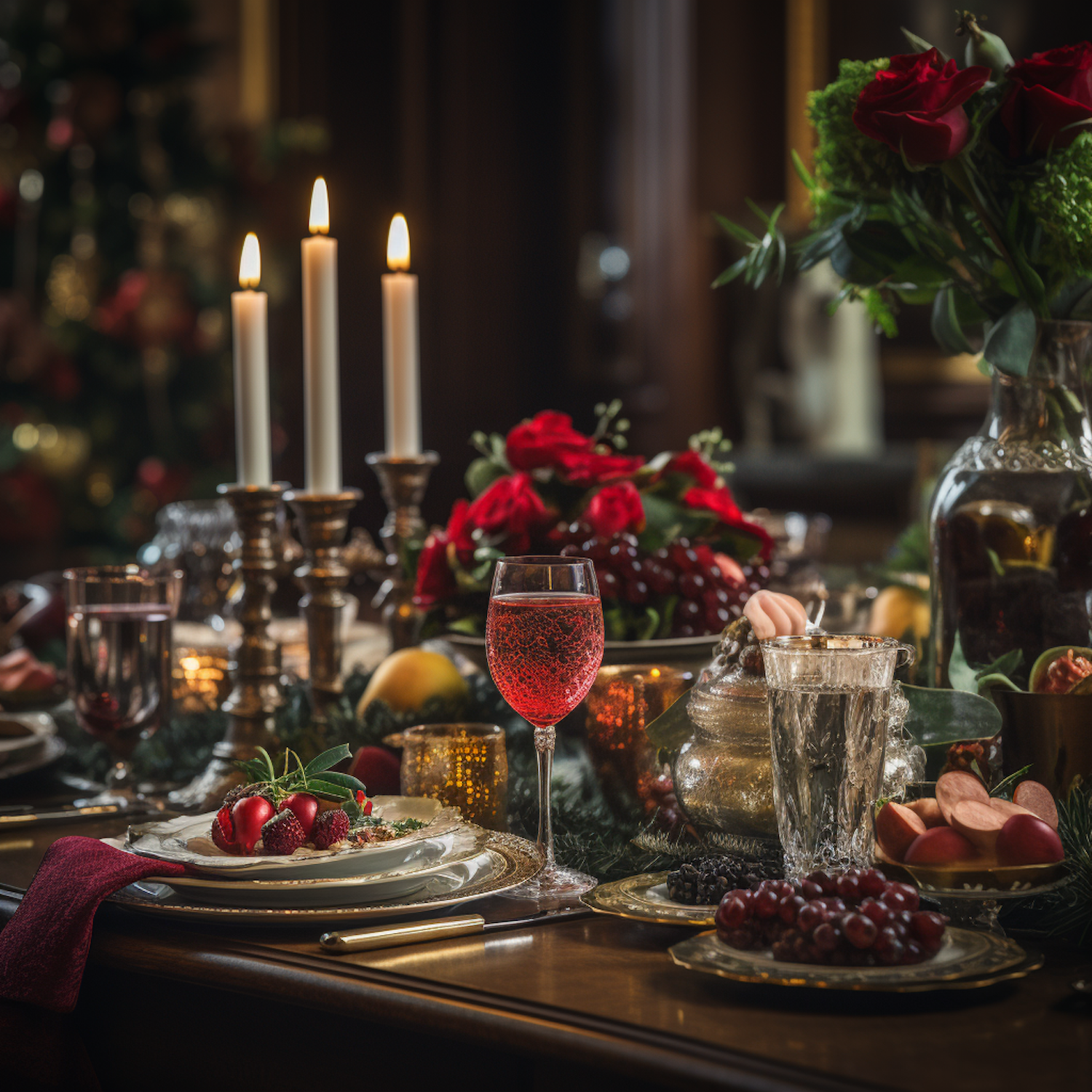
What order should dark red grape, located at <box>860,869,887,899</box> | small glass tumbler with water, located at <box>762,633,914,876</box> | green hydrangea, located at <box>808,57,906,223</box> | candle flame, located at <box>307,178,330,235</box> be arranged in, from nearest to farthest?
dark red grape, located at <box>860,869,887,899</box>
small glass tumbler with water, located at <box>762,633,914,876</box>
green hydrangea, located at <box>808,57,906,223</box>
candle flame, located at <box>307,178,330,235</box>

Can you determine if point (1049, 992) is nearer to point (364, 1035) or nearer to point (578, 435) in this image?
point (364, 1035)

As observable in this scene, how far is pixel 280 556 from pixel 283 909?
28.0 inches

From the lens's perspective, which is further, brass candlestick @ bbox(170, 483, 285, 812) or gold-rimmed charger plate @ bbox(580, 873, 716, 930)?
brass candlestick @ bbox(170, 483, 285, 812)

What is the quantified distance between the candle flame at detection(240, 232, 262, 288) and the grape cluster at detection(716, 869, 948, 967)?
721mm

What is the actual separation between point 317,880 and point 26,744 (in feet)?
1.83

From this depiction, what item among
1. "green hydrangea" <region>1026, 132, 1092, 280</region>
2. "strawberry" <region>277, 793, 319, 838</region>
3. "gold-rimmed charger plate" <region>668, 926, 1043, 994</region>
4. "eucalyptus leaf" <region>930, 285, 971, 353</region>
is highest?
"green hydrangea" <region>1026, 132, 1092, 280</region>

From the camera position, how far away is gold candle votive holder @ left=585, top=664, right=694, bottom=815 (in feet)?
3.45

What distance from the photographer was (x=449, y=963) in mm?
742

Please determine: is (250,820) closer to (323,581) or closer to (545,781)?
(545,781)

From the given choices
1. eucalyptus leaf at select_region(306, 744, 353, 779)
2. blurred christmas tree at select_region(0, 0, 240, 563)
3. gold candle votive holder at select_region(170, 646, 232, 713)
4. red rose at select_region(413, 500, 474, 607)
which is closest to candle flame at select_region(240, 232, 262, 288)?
red rose at select_region(413, 500, 474, 607)

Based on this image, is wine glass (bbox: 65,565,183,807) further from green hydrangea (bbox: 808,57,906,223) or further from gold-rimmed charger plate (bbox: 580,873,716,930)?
green hydrangea (bbox: 808,57,906,223)

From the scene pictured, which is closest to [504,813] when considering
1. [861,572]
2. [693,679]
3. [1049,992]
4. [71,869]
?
[693,679]

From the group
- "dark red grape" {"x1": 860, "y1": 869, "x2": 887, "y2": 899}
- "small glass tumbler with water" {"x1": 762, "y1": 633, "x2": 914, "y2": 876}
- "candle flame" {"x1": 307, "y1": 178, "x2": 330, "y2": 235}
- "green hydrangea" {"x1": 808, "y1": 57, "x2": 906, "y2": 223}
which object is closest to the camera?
"dark red grape" {"x1": 860, "y1": 869, "x2": 887, "y2": 899}

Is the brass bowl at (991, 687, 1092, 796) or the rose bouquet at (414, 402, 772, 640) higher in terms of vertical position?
the rose bouquet at (414, 402, 772, 640)
